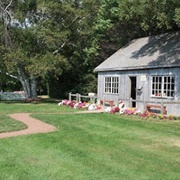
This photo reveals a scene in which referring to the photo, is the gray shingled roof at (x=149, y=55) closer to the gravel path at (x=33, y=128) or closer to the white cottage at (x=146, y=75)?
the white cottage at (x=146, y=75)

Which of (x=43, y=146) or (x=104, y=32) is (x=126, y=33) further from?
(x=43, y=146)

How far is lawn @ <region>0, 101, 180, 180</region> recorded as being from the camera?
6035mm

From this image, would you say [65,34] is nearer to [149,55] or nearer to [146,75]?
[149,55]

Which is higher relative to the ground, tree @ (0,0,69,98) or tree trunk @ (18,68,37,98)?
tree @ (0,0,69,98)

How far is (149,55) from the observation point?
18.6m

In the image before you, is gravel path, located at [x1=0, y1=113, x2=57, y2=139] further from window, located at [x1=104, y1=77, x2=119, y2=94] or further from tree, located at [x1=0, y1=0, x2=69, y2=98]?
tree, located at [x1=0, y1=0, x2=69, y2=98]

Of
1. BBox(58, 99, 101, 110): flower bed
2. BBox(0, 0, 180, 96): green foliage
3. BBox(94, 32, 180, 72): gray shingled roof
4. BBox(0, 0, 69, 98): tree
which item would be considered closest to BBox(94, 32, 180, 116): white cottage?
BBox(94, 32, 180, 72): gray shingled roof

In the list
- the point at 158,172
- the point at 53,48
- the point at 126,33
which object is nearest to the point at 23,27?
the point at 53,48

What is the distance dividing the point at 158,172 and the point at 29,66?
18406 millimetres

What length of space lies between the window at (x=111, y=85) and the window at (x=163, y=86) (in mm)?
3503

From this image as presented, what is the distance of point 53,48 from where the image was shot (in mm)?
27562

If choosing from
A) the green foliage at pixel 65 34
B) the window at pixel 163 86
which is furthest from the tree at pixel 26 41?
the window at pixel 163 86

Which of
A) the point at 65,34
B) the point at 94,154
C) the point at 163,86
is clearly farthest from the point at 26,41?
the point at 94,154

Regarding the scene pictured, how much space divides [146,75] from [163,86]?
152 cm
